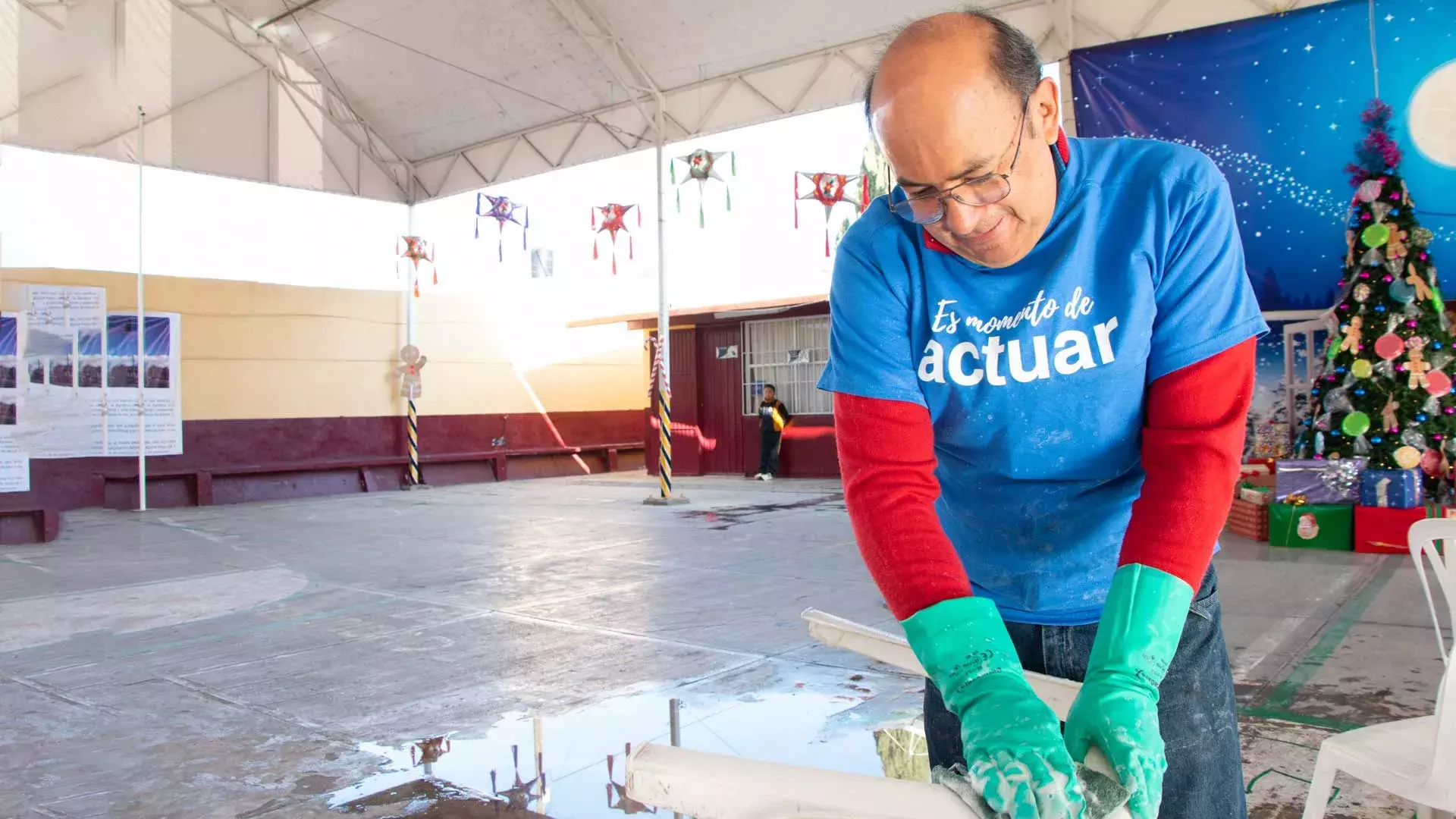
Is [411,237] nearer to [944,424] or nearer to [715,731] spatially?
[715,731]

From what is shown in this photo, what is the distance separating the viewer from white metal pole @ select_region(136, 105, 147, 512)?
10539mm

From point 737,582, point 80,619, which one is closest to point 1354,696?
point 737,582

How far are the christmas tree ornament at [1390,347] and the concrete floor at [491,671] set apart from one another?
57.5 inches

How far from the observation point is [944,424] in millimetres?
1338

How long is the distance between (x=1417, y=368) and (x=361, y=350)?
12385 millimetres

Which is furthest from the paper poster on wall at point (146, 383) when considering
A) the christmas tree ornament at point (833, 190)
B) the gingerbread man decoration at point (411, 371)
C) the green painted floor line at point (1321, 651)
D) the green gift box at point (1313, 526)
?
the green painted floor line at point (1321, 651)

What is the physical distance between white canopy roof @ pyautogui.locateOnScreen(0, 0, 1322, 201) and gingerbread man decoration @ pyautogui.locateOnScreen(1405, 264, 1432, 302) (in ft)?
11.3

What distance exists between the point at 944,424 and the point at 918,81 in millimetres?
457

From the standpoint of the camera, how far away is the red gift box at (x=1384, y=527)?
6285mm

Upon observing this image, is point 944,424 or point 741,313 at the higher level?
point 741,313

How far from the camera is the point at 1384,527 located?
638 cm

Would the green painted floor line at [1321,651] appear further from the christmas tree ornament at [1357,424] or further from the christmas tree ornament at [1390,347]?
the christmas tree ornament at [1390,347]

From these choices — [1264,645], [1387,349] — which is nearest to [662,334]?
[1387,349]

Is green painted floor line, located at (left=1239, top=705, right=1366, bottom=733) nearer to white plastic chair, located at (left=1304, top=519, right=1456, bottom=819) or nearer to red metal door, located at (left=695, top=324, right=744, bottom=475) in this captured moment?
white plastic chair, located at (left=1304, top=519, right=1456, bottom=819)
